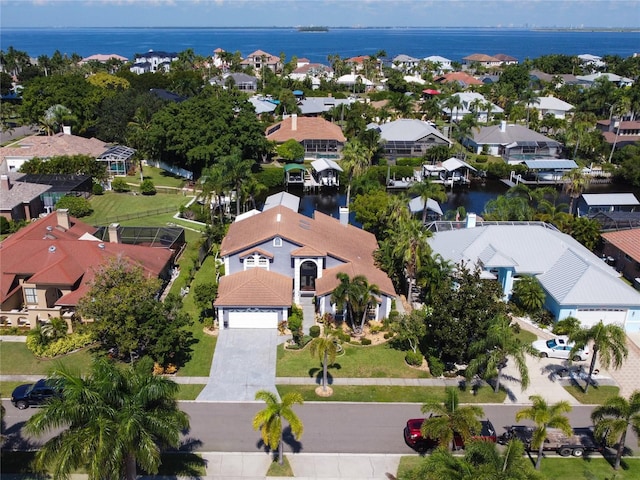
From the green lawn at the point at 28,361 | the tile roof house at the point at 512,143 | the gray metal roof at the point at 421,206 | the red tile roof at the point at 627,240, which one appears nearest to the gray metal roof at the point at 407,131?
the tile roof house at the point at 512,143

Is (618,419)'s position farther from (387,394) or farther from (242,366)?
(242,366)

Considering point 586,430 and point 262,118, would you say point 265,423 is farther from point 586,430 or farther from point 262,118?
point 262,118

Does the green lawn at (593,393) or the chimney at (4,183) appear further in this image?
the chimney at (4,183)

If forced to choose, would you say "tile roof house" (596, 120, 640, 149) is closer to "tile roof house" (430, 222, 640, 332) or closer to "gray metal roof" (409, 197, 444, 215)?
"gray metal roof" (409, 197, 444, 215)

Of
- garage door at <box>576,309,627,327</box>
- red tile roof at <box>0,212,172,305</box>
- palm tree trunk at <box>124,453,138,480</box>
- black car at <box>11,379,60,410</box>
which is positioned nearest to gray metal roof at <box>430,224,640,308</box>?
garage door at <box>576,309,627,327</box>

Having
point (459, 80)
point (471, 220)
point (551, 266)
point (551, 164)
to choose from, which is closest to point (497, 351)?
point (551, 266)

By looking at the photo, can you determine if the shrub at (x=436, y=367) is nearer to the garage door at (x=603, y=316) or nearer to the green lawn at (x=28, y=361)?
the garage door at (x=603, y=316)

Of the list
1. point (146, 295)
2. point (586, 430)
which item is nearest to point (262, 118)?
point (146, 295)
